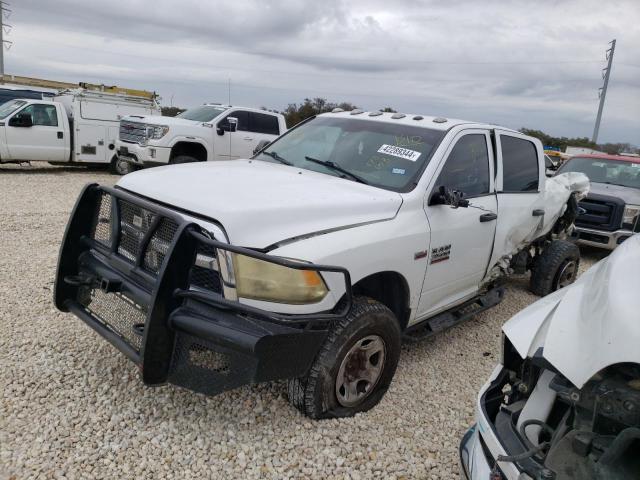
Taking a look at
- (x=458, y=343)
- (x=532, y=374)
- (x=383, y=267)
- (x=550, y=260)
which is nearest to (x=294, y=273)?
(x=383, y=267)

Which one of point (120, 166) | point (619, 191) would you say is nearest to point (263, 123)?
point (120, 166)

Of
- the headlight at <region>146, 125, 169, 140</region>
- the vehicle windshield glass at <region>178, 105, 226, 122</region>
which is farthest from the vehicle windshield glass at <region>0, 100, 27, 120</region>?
the vehicle windshield glass at <region>178, 105, 226, 122</region>

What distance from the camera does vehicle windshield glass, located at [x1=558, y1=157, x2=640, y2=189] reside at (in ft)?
29.8

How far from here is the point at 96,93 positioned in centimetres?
1359

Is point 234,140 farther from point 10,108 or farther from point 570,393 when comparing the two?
point 570,393

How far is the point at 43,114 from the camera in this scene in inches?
501

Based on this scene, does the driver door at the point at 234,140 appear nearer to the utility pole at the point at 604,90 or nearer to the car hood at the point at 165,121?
the car hood at the point at 165,121

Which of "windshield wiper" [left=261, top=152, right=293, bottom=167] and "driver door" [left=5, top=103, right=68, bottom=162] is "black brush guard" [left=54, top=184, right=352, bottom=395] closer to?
"windshield wiper" [left=261, top=152, right=293, bottom=167]

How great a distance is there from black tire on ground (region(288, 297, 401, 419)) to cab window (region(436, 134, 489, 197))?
1160mm

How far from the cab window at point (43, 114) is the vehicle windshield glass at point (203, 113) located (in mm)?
3359

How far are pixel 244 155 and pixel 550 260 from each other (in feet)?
27.9

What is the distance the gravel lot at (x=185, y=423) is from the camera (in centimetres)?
262

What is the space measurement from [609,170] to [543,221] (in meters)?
5.09

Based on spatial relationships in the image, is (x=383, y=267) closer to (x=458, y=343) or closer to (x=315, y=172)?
(x=315, y=172)
